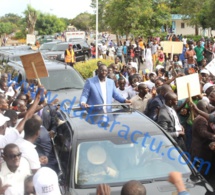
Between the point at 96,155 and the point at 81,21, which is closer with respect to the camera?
the point at 96,155

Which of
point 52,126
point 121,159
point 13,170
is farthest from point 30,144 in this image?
point 52,126

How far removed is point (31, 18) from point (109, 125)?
45.0 meters

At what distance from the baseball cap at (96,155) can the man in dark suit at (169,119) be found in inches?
58.3

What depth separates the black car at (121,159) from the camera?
4535mm

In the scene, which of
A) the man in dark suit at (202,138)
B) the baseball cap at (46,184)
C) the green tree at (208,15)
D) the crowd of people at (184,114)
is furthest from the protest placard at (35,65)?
the green tree at (208,15)

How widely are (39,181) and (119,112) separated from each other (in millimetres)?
2551

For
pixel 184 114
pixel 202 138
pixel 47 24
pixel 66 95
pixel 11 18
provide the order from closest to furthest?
pixel 202 138 → pixel 184 114 → pixel 66 95 → pixel 47 24 → pixel 11 18

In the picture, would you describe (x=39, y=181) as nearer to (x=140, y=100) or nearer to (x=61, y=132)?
(x=61, y=132)

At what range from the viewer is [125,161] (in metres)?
4.79

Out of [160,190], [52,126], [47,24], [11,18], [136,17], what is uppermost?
[11,18]

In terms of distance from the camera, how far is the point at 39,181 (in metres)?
3.40

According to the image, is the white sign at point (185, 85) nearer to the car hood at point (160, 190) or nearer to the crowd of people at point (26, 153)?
the car hood at point (160, 190)

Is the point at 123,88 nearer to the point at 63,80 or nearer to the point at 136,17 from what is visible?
the point at 63,80

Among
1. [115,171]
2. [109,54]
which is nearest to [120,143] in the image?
[115,171]
